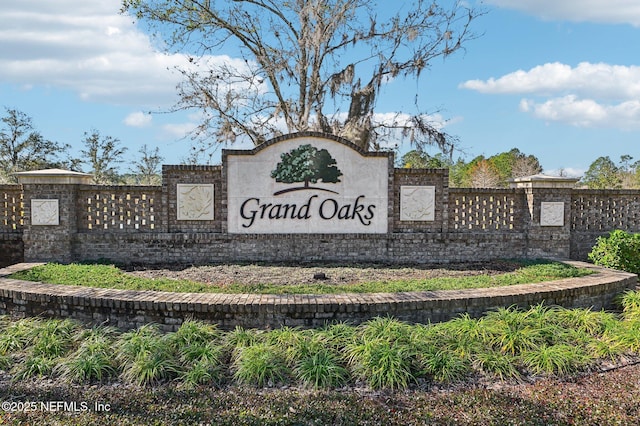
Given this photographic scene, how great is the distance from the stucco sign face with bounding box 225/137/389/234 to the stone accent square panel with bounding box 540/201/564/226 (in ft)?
10.5

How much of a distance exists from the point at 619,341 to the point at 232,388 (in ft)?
13.3

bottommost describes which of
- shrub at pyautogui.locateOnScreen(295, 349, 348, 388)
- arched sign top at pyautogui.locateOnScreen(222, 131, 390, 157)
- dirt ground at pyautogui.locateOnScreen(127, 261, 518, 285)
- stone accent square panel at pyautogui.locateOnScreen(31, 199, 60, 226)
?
shrub at pyautogui.locateOnScreen(295, 349, 348, 388)

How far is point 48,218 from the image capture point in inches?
365

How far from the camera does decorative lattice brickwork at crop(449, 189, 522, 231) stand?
10148mm

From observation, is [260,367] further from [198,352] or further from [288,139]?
[288,139]

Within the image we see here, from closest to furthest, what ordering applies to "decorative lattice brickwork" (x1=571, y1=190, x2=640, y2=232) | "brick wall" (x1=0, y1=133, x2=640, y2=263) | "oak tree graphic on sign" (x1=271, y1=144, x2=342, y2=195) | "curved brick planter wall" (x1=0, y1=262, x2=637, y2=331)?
"curved brick planter wall" (x1=0, y1=262, x2=637, y2=331)
"brick wall" (x1=0, y1=133, x2=640, y2=263)
"oak tree graphic on sign" (x1=271, y1=144, x2=342, y2=195)
"decorative lattice brickwork" (x1=571, y1=190, x2=640, y2=232)

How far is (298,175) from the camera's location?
382 inches

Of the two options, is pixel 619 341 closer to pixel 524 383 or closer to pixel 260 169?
pixel 524 383

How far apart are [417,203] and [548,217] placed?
269 cm

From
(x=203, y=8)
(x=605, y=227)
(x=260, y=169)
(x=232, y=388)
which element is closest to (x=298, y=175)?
(x=260, y=169)

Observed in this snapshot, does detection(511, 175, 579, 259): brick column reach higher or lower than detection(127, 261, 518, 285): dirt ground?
Answer: higher

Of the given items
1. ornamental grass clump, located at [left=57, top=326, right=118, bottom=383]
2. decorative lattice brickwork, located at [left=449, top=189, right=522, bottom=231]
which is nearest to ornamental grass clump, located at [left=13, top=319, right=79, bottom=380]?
ornamental grass clump, located at [left=57, top=326, right=118, bottom=383]

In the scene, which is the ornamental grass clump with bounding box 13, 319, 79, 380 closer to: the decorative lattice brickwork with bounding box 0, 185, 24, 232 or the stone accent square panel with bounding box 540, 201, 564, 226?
the decorative lattice brickwork with bounding box 0, 185, 24, 232

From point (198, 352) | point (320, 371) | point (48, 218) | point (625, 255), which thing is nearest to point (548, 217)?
point (625, 255)
